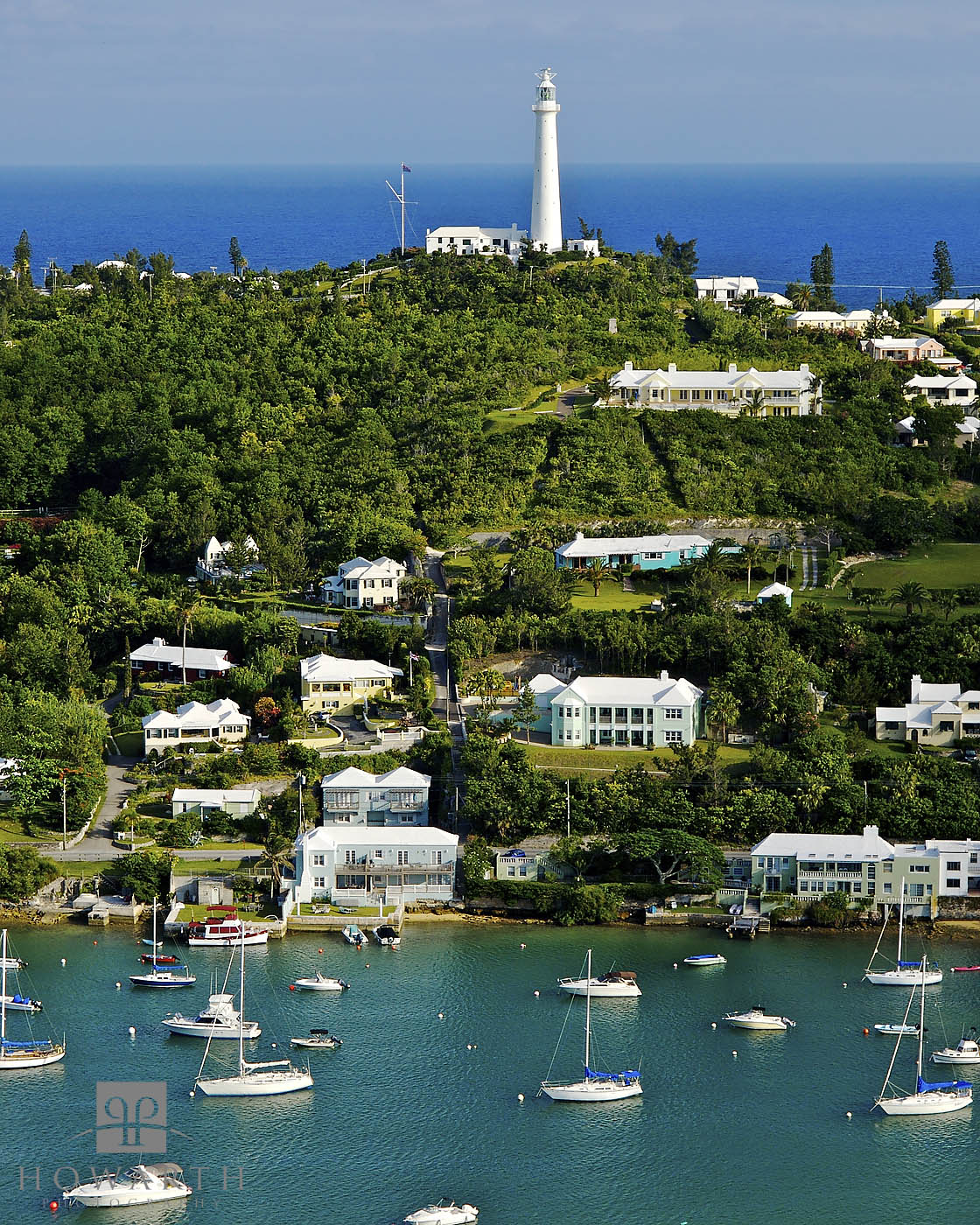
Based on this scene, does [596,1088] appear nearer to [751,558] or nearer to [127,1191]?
[127,1191]

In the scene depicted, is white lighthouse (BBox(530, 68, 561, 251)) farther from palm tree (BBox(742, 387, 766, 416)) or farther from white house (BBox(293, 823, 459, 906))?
white house (BBox(293, 823, 459, 906))

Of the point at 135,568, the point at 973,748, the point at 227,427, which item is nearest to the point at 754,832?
the point at 973,748

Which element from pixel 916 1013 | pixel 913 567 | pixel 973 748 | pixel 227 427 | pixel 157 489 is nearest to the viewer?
pixel 916 1013

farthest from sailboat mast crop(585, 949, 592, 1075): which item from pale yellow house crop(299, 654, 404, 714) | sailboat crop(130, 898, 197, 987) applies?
pale yellow house crop(299, 654, 404, 714)

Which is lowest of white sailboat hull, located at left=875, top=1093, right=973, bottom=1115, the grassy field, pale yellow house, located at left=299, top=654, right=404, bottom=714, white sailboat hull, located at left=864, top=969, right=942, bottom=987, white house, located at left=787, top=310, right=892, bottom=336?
white sailboat hull, located at left=875, top=1093, right=973, bottom=1115

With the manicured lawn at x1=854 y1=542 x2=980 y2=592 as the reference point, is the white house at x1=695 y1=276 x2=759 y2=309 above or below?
above

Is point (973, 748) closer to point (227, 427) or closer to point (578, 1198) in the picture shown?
point (578, 1198)

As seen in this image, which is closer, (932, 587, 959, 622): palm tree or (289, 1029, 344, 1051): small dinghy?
(289, 1029, 344, 1051): small dinghy
